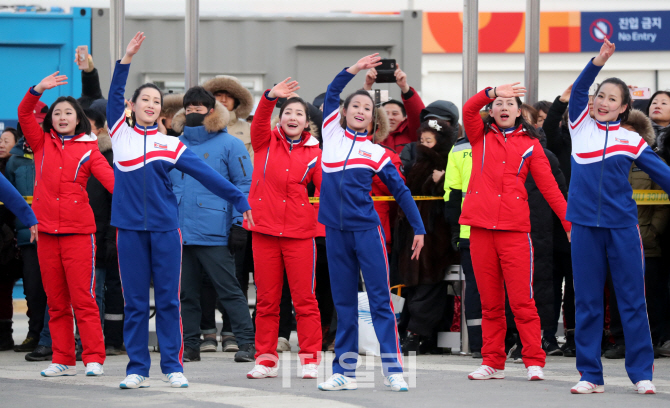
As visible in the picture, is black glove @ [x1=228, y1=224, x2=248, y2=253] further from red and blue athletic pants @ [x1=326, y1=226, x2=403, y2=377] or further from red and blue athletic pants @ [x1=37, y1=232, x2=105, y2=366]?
red and blue athletic pants @ [x1=326, y1=226, x2=403, y2=377]

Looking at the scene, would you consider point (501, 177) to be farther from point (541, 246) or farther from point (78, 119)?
point (78, 119)

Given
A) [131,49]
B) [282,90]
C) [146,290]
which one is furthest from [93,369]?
[282,90]

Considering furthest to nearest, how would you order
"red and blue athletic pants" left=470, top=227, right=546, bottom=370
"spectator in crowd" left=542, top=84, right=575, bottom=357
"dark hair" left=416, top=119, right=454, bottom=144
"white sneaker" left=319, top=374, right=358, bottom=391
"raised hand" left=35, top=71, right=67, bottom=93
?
1. "dark hair" left=416, top=119, right=454, bottom=144
2. "spectator in crowd" left=542, top=84, right=575, bottom=357
3. "raised hand" left=35, top=71, right=67, bottom=93
4. "red and blue athletic pants" left=470, top=227, right=546, bottom=370
5. "white sneaker" left=319, top=374, right=358, bottom=391

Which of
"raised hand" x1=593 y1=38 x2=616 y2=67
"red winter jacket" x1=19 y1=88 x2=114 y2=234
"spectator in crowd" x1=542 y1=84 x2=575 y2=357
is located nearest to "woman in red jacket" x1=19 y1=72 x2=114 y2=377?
"red winter jacket" x1=19 y1=88 x2=114 y2=234

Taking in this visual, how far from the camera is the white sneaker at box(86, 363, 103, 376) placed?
7207 millimetres

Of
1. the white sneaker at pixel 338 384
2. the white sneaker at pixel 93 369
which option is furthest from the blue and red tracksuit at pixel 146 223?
the white sneaker at pixel 338 384

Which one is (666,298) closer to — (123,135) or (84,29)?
(123,135)

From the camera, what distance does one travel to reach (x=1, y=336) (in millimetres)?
9305

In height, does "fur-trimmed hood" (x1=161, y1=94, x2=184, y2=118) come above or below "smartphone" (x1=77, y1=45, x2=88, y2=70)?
below

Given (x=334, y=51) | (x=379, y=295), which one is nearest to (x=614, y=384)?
(x=379, y=295)

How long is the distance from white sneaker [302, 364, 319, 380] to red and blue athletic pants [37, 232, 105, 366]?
4.97 feet

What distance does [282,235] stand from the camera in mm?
7098

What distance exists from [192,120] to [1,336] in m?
2.95

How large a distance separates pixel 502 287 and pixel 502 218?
513 millimetres
